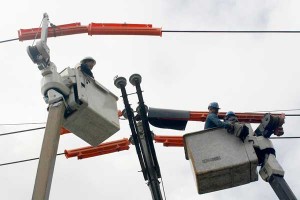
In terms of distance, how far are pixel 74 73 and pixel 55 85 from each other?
47 centimetres

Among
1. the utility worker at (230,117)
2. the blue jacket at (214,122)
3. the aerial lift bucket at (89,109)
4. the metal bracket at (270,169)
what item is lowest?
the metal bracket at (270,169)

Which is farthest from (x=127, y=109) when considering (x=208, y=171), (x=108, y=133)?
(x=208, y=171)

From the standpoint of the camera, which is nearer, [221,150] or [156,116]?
[221,150]

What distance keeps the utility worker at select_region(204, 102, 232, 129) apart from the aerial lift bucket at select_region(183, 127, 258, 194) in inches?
4.4

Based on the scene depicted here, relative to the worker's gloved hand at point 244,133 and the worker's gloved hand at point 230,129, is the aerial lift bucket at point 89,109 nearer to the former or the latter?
the worker's gloved hand at point 230,129

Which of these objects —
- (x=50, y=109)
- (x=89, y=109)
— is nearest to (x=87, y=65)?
(x=89, y=109)

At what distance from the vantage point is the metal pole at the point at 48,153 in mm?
4383

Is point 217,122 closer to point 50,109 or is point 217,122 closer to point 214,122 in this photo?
point 214,122

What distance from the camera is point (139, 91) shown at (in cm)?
722

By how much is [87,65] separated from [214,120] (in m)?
2.14

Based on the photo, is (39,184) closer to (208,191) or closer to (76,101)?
(76,101)

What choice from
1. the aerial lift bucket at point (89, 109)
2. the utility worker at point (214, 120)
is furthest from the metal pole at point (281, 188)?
the aerial lift bucket at point (89, 109)

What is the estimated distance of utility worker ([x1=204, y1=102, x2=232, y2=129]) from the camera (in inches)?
268

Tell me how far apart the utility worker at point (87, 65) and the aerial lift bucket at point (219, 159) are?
64.4 inches
